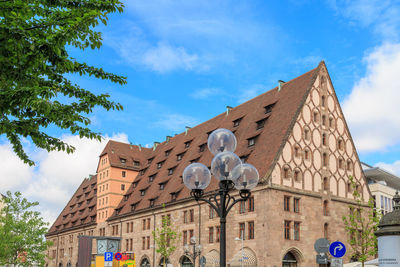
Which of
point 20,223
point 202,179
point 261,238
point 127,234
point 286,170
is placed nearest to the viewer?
point 202,179

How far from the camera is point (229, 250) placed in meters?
40.7

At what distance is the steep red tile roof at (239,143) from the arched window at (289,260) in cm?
705

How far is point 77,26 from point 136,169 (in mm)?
58339

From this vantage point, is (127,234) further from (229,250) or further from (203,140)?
(229,250)

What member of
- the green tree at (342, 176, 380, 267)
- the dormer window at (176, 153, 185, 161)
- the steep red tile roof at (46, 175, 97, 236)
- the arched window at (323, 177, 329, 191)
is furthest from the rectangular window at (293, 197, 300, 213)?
the steep red tile roof at (46, 175, 97, 236)

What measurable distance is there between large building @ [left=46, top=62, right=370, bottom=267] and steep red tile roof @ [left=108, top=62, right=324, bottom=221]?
5.2 inches

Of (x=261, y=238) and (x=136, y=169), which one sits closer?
(x=261, y=238)

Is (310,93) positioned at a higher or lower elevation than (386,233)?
higher

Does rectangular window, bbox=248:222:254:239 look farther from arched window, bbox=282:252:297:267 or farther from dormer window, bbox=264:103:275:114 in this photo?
dormer window, bbox=264:103:275:114

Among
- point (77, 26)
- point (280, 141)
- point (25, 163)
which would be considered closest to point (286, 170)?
point (280, 141)

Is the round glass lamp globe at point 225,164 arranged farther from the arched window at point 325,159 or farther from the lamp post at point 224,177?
the arched window at point 325,159

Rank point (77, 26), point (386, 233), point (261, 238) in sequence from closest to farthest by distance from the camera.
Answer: point (77, 26)
point (386, 233)
point (261, 238)

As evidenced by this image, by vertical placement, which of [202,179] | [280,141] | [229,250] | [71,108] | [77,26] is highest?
[280,141]

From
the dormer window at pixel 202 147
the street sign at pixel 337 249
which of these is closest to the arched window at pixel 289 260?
the dormer window at pixel 202 147
